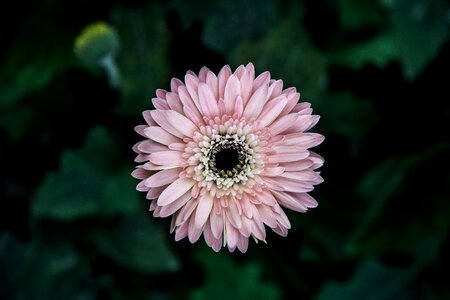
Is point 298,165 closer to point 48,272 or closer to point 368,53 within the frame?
point 368,53

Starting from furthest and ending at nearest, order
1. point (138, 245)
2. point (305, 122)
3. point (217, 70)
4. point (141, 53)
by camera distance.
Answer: point (138, 245) → point (141, 53) → point (217, 70) → point (305, 122)

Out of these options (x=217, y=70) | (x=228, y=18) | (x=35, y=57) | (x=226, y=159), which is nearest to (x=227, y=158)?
(x=226, y=159)

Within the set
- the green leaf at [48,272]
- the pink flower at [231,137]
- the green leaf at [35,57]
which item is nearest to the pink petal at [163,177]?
the pink flower at [231,137]

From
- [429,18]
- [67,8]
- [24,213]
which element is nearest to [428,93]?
[429,18]

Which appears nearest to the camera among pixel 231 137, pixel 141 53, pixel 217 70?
pixel 231 137

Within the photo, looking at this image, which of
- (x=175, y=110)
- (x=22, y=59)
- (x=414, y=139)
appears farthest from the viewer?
(x=414, y=139)

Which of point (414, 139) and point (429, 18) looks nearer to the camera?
point (429, 18)

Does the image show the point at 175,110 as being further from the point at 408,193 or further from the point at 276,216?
the point at 408,193

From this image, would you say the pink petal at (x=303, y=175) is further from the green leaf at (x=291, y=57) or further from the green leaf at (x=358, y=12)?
the green leaf at (x=358, y=12)
